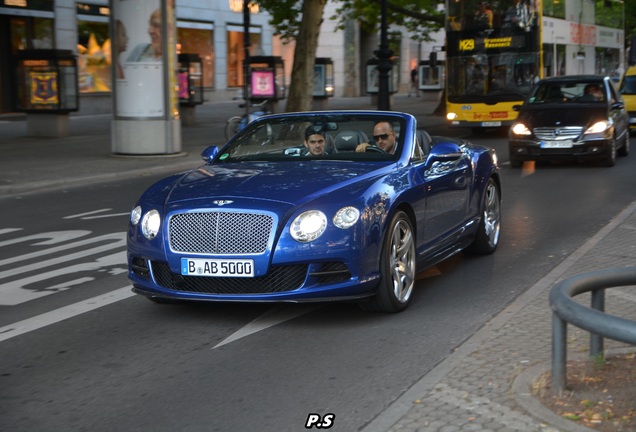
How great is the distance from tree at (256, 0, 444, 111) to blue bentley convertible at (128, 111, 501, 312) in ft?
63.1

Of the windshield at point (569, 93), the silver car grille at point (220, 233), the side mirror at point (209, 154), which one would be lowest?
the silver car grille at point (220, 233)

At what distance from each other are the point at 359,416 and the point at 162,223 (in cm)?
239

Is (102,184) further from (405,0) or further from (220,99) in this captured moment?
(220,99)

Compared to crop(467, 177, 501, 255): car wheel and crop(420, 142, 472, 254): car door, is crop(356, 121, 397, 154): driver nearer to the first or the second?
crop(420, 142, 472, 254): car door

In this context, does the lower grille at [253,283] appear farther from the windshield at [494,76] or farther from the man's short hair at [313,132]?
the windshield at [494,76]

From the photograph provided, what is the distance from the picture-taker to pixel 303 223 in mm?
6402

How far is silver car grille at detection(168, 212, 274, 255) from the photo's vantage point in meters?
6.39

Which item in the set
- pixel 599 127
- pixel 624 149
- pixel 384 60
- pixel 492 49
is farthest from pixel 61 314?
pixel 384 60

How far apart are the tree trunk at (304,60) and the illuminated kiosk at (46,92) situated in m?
5.57

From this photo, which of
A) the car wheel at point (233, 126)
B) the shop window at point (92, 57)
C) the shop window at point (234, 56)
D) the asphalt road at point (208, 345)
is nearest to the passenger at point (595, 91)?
the car wheel at point (233, 126)

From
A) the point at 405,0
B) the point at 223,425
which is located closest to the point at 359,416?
the point at 223,425

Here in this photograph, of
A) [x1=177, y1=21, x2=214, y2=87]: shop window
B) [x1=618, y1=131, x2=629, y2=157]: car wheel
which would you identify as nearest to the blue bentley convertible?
[x1=618, y1=131, x2=629, y2=157]: car wheel

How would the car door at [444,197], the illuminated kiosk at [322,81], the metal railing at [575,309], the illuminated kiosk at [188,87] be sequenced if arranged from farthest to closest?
1. the illuminated kiosk at [322,81]
2. the illuminated kiosk at [188,87]
3. the car door at [444,197]
4. the metal railing at [575,309]

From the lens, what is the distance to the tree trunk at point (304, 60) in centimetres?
2694
